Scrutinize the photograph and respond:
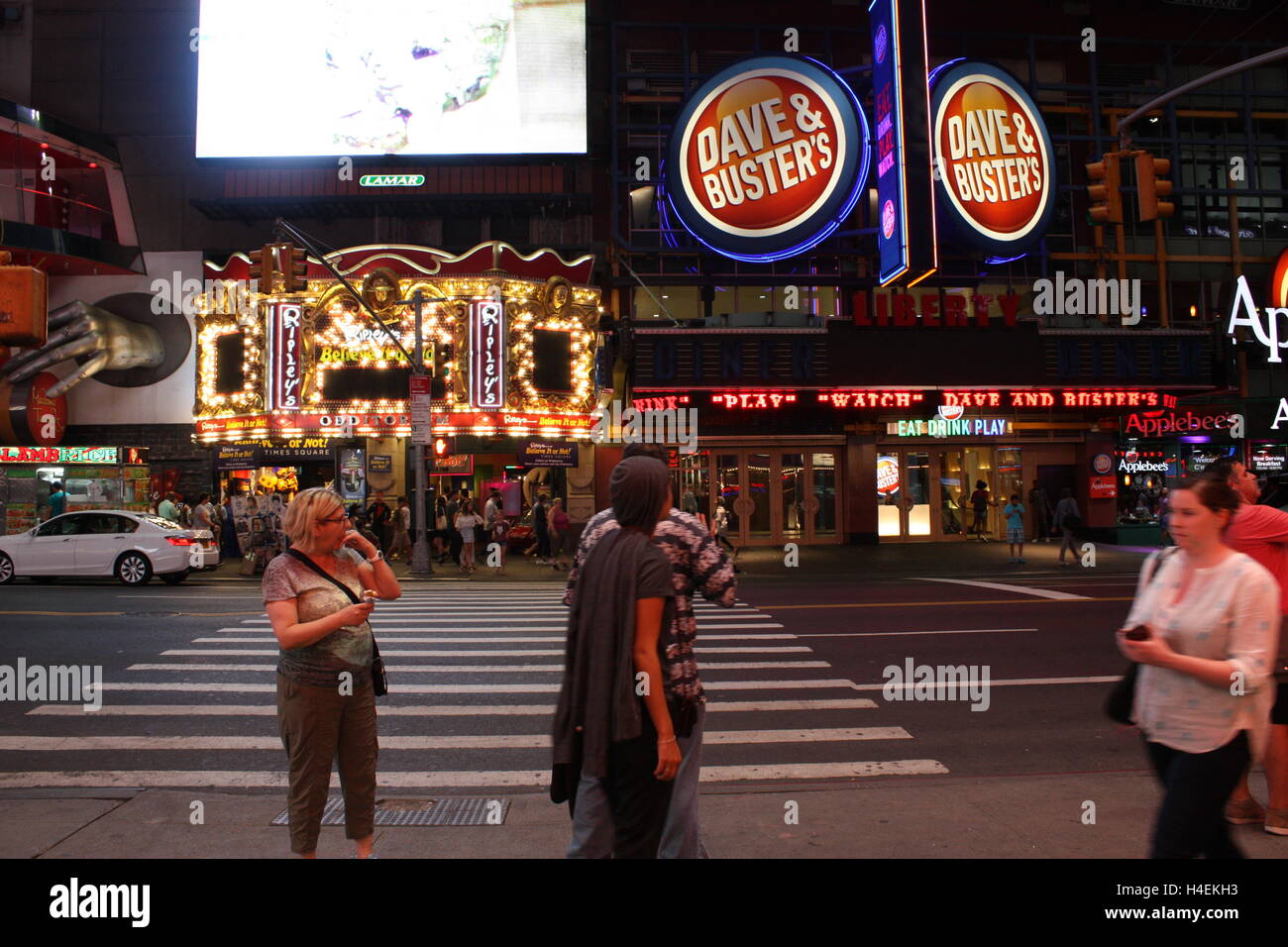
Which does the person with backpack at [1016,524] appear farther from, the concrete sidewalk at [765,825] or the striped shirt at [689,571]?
the striped shirt at [689,571]

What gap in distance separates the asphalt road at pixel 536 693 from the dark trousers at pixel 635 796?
9.58 ft

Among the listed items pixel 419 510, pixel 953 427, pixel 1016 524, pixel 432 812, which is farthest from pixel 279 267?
pixel 953 427

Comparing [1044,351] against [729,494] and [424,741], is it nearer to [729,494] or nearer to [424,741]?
[729,494]

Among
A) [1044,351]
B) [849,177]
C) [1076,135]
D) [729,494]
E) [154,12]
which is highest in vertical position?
[154,12]

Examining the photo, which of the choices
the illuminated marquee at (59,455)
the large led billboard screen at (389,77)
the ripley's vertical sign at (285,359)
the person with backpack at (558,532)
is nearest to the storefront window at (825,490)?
the person with backpack at (558,532)

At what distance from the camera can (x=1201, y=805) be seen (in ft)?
11.5

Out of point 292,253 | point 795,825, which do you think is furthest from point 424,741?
point 292,253

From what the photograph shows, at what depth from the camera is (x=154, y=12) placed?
31.3m

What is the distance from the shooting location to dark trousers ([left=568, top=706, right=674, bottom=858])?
3525mm

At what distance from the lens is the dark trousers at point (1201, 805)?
3494mm

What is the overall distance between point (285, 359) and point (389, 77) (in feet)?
36.9

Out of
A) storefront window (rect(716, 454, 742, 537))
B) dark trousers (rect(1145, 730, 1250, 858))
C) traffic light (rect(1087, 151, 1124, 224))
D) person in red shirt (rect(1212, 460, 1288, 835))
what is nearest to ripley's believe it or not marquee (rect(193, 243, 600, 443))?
storefront window (rect(716, 454, 742, 537))

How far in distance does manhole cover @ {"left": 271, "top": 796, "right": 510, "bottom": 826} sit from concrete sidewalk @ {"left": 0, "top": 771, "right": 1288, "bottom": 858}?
104 millimetres

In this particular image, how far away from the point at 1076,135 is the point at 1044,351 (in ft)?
28.7
